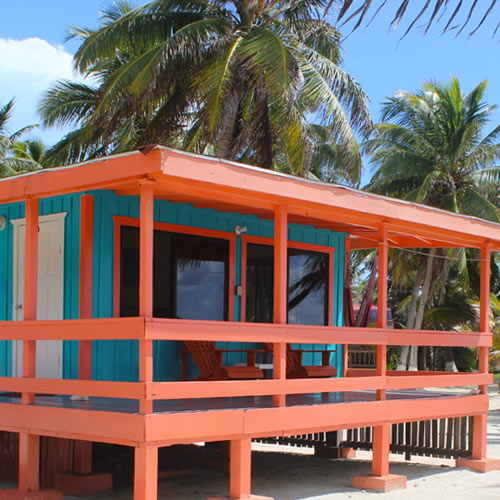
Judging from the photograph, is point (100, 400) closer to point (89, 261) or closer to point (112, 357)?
point (112, 357)

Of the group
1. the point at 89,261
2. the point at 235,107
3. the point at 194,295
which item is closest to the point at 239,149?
the point at 235,107

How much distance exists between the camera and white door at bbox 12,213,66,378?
30.1 feet

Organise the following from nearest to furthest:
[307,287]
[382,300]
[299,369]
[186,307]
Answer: [382,300], [186,307], [299,369], [307,287]

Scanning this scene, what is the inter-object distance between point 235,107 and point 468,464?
1080 centimetres

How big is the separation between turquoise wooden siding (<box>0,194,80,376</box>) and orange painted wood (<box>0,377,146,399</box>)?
1.11m

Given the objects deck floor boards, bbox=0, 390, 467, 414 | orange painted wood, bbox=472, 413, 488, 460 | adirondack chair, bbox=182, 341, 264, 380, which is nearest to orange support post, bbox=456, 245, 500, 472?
orange painted wood, bbox=472, 413, 488, 460

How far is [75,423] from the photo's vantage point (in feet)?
24.4

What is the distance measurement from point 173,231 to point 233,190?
2.51m

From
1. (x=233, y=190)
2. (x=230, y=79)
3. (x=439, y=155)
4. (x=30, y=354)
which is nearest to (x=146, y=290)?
(x=233, y=190)

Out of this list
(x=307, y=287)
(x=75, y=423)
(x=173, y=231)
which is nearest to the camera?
(x=75, y=423)

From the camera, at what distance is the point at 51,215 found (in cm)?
932

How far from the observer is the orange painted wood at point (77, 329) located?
22.6 feet

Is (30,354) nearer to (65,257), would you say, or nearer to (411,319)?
(65,257)

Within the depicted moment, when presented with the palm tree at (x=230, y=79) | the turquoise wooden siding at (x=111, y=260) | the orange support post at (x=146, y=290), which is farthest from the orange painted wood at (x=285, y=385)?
the palm tree at (x=230, y=79)
